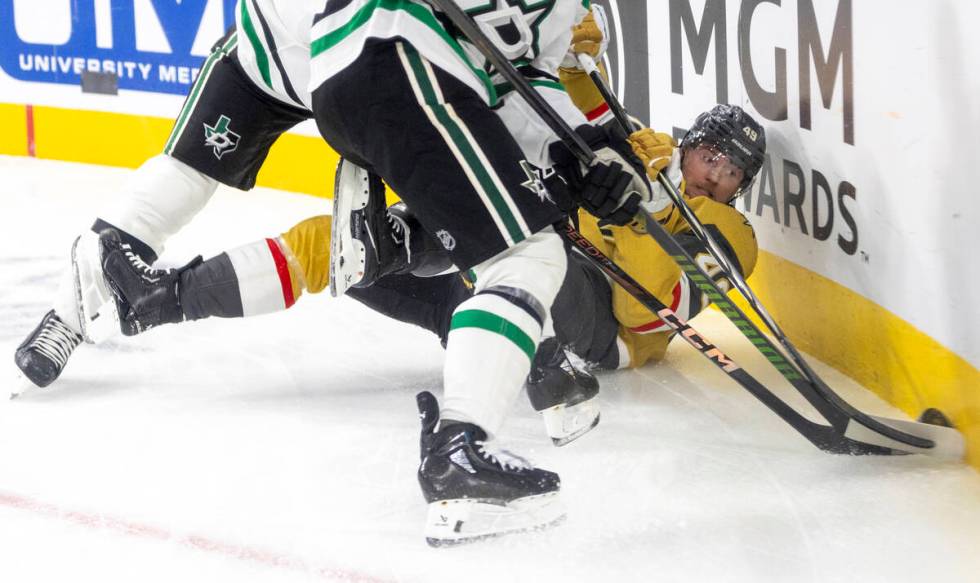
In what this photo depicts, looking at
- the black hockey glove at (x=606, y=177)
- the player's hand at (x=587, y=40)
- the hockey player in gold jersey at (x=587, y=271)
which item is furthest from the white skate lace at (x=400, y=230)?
the player's hand at (x=587, y=40)

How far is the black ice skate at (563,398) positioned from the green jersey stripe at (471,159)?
1.36 feet

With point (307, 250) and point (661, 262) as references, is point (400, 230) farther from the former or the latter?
point (661, 262)

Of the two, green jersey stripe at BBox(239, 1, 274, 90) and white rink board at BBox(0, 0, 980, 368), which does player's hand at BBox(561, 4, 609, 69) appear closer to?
white rink board at BBox(0, 0, 980, 368)

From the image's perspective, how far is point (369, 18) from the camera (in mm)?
1719

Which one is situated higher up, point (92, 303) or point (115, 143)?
point (92, 303)

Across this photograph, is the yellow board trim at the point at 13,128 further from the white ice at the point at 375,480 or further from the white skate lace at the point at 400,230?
the white skate lace at the point at 400,230

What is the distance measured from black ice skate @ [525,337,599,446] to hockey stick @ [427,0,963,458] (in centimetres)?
27

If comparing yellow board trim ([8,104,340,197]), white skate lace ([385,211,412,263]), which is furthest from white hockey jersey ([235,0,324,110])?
yellow board trim ([8,104,340,197])

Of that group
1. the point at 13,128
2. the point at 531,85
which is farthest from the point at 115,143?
the point at 531,85

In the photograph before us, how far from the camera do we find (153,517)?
6.09 feet

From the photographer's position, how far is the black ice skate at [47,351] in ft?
7.88

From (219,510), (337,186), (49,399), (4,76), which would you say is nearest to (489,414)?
(219,510)

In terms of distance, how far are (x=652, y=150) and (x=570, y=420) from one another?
51cm

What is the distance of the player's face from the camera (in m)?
2.56
